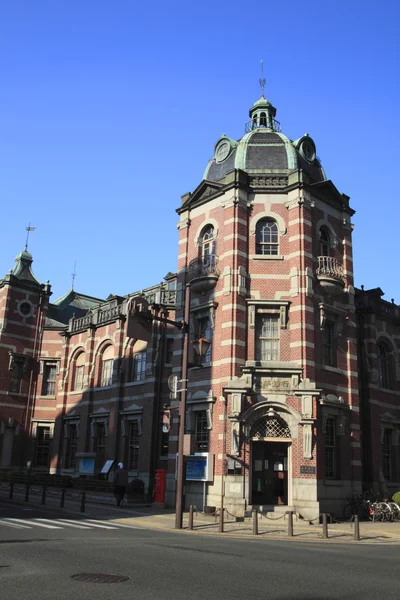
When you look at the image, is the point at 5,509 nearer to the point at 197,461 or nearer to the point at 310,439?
the point at 197,461

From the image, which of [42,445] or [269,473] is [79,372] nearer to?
[42,445]

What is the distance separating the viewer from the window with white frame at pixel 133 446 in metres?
31.1

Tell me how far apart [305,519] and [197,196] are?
15.2 metres

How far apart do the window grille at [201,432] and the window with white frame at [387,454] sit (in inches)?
404

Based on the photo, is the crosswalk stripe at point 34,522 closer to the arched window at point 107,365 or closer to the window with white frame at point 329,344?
the window with white frame at point 329,344

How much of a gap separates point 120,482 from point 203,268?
971 cm

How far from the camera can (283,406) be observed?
23.1 meters

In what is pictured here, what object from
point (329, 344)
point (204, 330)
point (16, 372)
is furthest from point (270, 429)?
point (16, 372)

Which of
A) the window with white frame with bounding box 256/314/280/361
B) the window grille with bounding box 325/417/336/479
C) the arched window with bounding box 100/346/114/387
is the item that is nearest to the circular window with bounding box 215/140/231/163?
the window with white frame with bounding box 256/314/280/361

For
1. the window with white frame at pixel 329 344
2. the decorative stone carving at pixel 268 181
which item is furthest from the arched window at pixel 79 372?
the decorative stone carving at pixel 268 181

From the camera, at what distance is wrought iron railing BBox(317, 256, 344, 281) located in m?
25.6

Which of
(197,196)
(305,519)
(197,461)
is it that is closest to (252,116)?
(197,196)

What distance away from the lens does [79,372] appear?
125 feet

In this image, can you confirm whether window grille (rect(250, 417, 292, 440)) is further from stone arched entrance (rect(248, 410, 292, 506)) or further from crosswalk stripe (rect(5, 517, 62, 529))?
crosswalk stripe (rect(5, 517, 62, 529))
